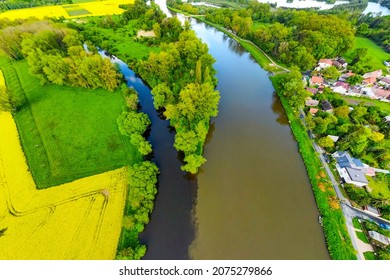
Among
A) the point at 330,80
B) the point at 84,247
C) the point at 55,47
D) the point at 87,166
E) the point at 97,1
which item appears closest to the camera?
the point at 84,247

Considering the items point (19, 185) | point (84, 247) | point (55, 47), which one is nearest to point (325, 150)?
point (84, 247)

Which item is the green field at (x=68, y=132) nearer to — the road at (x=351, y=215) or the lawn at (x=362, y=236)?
the road at (x=351, y=215)

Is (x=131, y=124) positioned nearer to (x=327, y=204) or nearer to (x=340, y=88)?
(x=327, y=204)

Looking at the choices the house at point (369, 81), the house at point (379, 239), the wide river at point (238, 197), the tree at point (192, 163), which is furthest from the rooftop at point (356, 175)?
the house at point (369, 81)

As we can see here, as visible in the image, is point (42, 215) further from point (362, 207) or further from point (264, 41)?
point (264, 41)

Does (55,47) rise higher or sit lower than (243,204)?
higher

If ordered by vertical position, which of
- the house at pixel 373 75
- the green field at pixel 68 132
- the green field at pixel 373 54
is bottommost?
the green field at pixel 68 132
